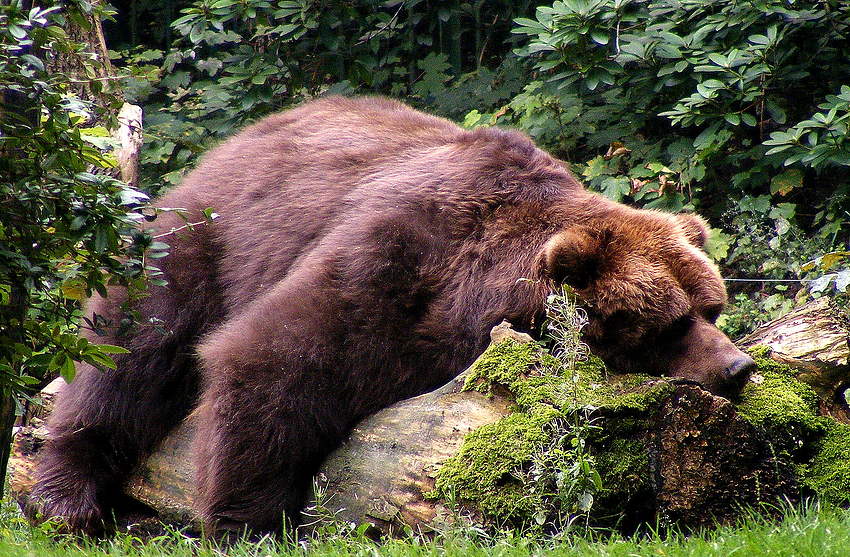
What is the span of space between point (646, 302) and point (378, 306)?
1170mm

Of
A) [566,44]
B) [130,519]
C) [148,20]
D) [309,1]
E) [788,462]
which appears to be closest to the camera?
[788,462]

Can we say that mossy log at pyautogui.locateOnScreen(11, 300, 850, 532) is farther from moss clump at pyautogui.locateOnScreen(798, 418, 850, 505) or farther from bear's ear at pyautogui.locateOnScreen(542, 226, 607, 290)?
bear's ear at pyautogui.locateOnScreen(542, 226, 607, 290)

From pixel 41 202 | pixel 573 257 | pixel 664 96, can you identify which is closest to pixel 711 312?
pixel 573 257

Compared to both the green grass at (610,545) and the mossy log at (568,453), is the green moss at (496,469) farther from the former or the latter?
the green grass at (610,545)

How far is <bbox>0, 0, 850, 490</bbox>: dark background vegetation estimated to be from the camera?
320cm

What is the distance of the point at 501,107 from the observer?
893cm

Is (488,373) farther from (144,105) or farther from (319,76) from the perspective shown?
(144,105)

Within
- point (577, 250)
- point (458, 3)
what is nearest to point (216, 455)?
point (577, 250)

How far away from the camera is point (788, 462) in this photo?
3.82 metres

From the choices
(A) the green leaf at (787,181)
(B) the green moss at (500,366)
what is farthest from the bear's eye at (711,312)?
(A) the green leaf at (787,181)

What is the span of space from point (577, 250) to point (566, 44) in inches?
143

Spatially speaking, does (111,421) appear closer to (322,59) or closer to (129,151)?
(129,151)

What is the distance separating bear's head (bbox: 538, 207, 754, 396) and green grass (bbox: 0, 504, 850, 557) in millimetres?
712

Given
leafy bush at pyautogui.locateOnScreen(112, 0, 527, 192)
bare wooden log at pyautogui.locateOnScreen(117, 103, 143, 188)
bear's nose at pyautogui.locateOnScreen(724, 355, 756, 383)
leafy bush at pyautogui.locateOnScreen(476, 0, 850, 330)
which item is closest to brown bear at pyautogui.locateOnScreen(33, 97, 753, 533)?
bear's nose at pyautogui.locateOnScreen(724, 355, 756, 383)
